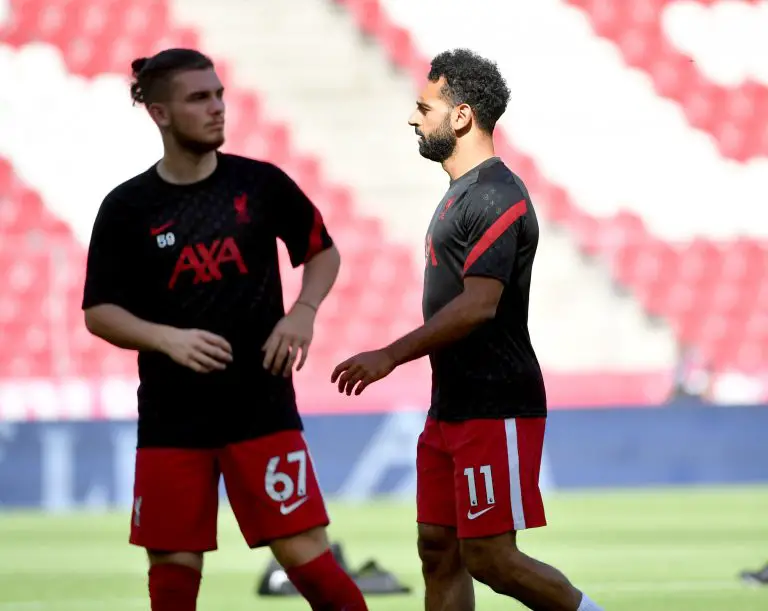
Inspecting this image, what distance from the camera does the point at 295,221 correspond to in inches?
181

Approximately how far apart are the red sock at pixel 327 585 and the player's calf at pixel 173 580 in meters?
0.32

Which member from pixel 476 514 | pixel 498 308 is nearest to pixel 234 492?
pixel 476 514

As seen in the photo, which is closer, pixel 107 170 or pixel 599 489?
pixel 599 489

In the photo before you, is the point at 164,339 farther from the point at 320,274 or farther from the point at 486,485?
the point at 486,485

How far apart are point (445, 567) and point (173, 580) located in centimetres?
90

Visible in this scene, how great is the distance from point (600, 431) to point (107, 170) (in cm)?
562

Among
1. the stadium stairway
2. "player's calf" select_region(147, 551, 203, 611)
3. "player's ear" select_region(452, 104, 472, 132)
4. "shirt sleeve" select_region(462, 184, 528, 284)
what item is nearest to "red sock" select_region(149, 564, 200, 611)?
"player's calf" select_region(147, 551, 203, 611)

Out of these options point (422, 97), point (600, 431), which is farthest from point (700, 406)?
point (422, 97)

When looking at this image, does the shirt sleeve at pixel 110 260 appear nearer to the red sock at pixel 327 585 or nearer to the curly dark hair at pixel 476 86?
the red sock at pixel 327 585

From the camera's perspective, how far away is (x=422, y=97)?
484cm

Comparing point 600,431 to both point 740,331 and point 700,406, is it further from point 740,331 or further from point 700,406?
point 740,331

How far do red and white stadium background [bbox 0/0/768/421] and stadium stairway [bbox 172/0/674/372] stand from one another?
14 cm

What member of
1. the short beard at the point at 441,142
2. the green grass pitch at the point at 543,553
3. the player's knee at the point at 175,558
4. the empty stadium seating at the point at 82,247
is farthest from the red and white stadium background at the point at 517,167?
the player's knee at the point at 175,558

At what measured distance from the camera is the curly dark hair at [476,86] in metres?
4.74
